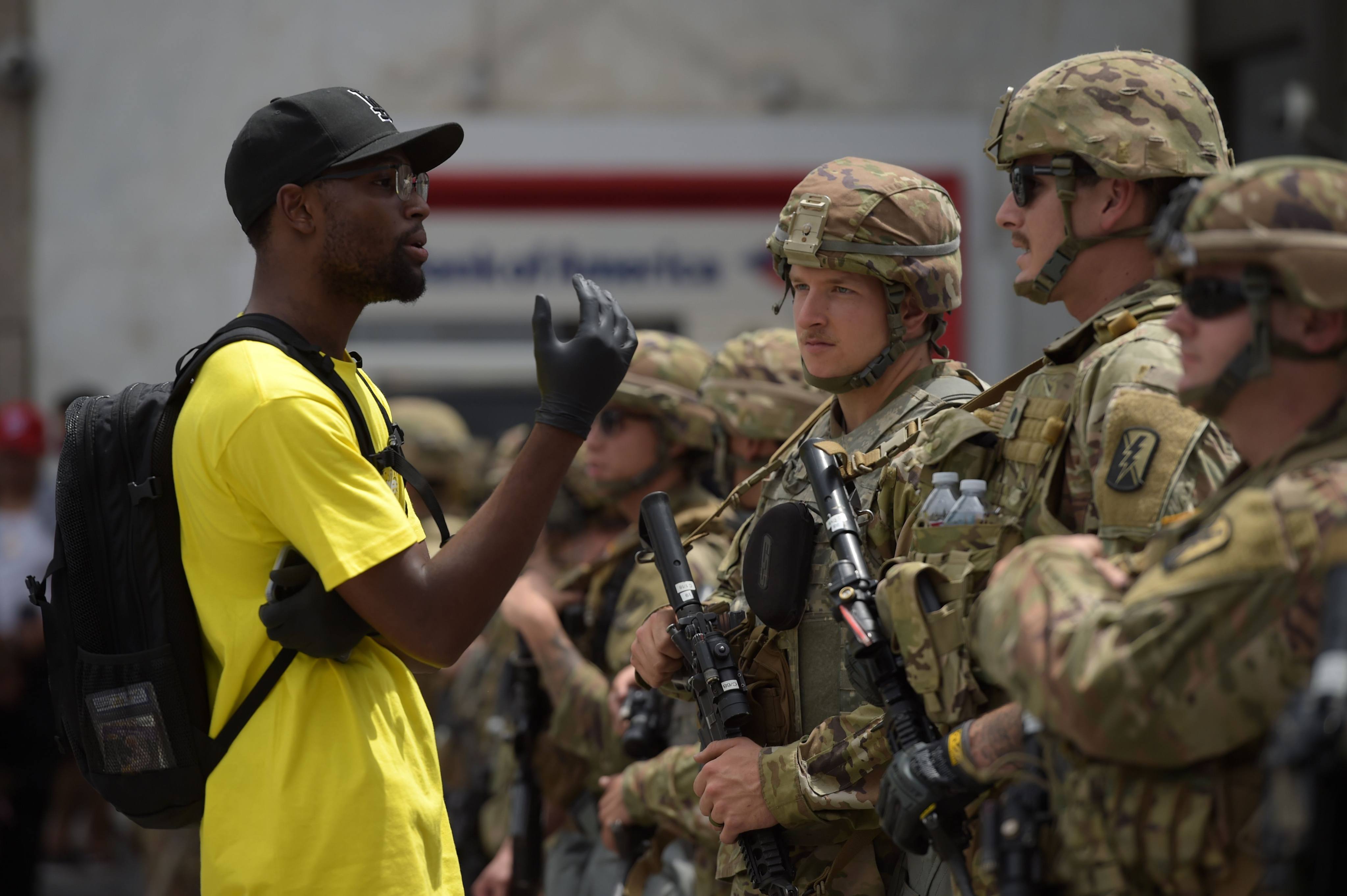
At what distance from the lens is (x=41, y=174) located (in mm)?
11055

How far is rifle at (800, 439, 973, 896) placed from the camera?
247cm

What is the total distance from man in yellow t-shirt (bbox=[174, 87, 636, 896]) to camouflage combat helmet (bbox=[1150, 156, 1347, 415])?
114 centimetres

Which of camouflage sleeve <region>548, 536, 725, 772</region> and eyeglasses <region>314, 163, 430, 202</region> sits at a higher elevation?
eyeglasses <region>314, 163, 430, 202</region>

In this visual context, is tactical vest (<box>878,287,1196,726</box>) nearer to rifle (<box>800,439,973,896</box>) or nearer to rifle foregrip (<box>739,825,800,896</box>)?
rifle (<box>800,439,973,896</box>)

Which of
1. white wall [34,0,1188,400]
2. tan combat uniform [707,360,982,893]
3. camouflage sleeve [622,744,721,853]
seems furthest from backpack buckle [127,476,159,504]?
white wall [34,0,1188,400]

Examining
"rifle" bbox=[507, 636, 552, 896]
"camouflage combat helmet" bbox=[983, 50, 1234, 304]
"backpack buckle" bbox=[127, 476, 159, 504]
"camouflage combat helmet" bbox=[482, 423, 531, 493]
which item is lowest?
"rifle" bbox=[507, 636, 552, 896]

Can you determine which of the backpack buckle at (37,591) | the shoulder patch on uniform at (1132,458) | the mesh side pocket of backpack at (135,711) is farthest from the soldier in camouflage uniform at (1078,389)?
the backpack buckle at (37,591)

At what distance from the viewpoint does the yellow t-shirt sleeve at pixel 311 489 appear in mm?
2611

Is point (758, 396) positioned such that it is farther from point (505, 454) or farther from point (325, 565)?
A: point (505, 454)

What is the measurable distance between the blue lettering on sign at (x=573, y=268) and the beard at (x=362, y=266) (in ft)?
26.2

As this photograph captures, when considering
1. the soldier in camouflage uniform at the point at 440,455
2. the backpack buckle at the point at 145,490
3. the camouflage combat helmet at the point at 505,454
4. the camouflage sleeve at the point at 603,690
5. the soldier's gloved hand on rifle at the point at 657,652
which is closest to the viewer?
the backpack buckle at the point at 145,490

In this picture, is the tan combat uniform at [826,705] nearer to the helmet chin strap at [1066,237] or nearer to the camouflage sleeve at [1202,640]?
the helmet chin strap at [1066,237]

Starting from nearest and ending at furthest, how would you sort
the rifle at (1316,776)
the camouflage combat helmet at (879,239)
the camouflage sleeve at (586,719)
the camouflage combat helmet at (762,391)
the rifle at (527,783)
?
the rifle at (1316,776)
the camouflage combat helmet at (879,239)
the camouflage combat helmet at (762,391)
the camouflage sleeve at (586,719)
the rifle at (527,783)

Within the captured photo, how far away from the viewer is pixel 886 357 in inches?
130
